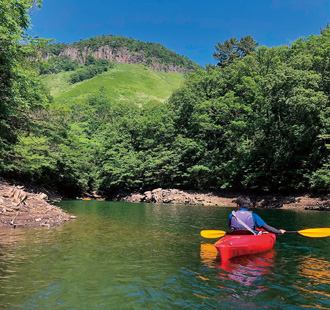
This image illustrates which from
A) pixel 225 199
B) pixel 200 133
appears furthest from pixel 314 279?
pixel 200 133

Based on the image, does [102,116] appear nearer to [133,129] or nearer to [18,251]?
[133,129]

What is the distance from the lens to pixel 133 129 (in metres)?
58.4

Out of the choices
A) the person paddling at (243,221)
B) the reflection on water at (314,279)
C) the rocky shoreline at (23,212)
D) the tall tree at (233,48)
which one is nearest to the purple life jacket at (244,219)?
the person paddling at (243,221)

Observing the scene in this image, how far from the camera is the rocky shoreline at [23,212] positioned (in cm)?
1245

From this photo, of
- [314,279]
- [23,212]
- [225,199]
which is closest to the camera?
[314,279]

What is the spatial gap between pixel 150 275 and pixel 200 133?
1736 inches

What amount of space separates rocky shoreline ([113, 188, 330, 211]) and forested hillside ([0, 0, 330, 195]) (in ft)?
5.37

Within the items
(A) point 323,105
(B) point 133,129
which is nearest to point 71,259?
(A) point 323,105

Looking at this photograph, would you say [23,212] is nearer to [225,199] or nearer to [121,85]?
[225,199]

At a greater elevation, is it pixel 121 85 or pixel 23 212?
pixel 121 85

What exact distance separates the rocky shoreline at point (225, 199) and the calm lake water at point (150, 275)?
72.5ft

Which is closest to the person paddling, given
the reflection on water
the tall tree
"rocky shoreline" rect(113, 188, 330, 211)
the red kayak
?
the red kayak

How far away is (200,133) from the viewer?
4981 centimetres

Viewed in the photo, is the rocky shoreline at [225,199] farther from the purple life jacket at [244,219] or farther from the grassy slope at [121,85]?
the grassy slope at [121,85]
